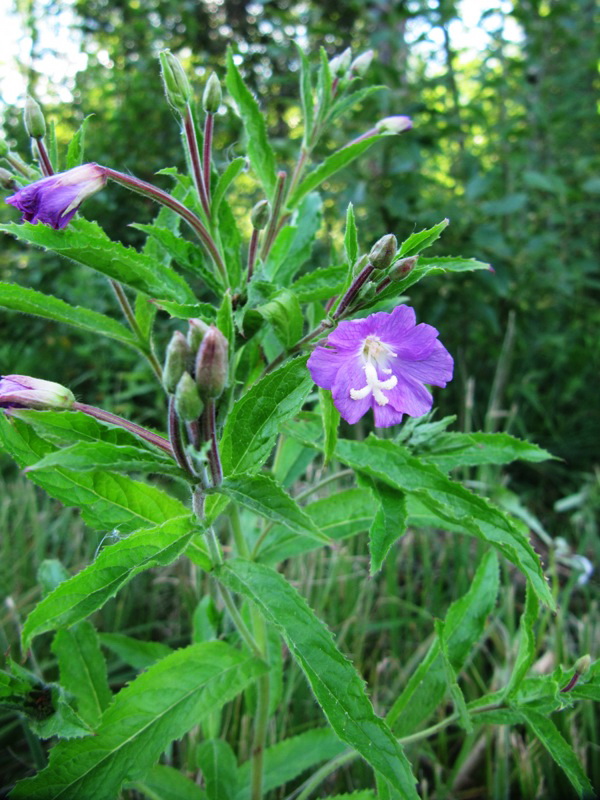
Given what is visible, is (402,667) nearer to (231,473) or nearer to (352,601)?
(352,601)

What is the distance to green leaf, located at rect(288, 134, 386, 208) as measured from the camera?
122 centimetres

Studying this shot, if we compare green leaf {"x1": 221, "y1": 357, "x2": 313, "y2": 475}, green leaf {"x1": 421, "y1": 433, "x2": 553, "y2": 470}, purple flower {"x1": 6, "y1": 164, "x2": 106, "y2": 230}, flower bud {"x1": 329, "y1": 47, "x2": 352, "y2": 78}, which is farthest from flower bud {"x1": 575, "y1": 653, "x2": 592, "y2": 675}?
flower bud {"x1": 329, "y1": 47, "x2": 352, "y2": 78}

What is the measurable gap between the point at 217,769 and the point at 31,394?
901 millimetres

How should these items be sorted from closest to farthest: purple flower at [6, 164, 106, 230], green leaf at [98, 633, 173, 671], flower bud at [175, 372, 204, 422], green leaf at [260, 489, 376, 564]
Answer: flower bud at [175, 372, 204, 422]
purple flower at [6, 164, 106, 230]
green leaf at [260, 489, 376, 564]
green leaf at [98, 633, 173, 671]

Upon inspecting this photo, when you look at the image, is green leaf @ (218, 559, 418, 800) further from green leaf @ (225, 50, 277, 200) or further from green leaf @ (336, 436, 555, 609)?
green leaf @ (225, 50, 277, 200)

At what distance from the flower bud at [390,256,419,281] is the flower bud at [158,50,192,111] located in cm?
53

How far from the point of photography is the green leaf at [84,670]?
1.32 metres

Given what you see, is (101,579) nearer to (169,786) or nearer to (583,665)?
(169,786)

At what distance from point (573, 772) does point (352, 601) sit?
1.14 meters

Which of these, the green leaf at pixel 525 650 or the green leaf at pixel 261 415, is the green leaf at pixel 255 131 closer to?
the green leaf at pixel 261 415

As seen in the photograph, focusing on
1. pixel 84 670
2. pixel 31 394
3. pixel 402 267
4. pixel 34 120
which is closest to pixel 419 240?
pixel 402 267

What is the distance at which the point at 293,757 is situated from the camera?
54.6 inches

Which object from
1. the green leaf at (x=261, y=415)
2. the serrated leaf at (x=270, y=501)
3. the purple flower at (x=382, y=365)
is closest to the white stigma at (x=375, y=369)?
the purple flower at (x=382, y=365)

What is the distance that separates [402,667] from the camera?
2.16 metres
